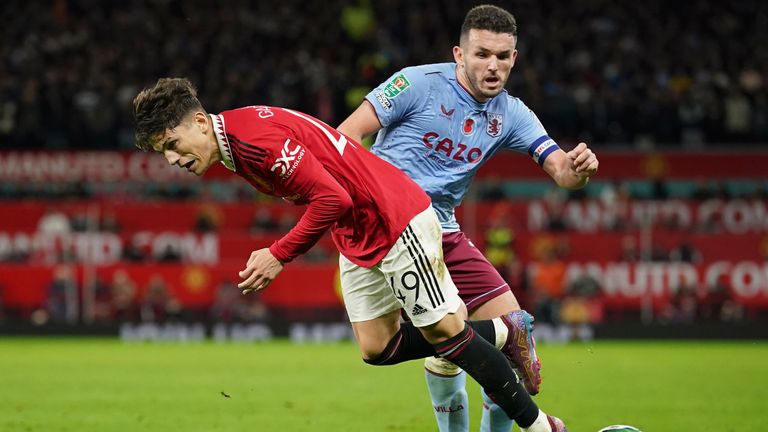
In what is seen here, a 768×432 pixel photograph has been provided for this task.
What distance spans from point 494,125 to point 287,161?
1652 millimetres

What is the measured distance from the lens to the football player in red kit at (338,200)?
16.9 ft

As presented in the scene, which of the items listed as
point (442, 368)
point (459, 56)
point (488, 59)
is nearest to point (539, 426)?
point (442, 368)

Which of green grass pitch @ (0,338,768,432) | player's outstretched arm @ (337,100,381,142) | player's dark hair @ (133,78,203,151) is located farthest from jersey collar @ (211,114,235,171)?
green grass pitch @ (0,338,768,432)

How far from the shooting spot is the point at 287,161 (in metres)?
5.10

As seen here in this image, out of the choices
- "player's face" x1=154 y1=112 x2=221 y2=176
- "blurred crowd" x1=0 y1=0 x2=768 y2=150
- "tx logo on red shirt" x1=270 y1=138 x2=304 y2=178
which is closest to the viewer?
"tx logo on red shirt" x1=270 y1=138 x2=304 y2=178

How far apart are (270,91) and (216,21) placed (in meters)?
3.24

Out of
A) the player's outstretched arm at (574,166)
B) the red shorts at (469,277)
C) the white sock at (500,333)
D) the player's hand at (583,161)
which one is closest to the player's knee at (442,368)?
the red shorts at (469,277)

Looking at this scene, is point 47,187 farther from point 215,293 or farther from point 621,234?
point 621,234

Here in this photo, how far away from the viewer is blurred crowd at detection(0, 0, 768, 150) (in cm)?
2075

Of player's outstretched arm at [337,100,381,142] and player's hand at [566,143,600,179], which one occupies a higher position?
player's outstretched arm at [337,100,381,142]

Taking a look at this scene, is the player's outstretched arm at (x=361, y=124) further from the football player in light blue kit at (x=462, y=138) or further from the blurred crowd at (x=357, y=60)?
the blurred crowd at (x=357, y=60)

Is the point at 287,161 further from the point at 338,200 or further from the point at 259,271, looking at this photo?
the point at 259,271

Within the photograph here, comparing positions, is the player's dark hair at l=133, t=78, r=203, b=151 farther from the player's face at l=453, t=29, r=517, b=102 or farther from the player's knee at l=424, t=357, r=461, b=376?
the player's knee at l=424, t=357, r=461, b=376

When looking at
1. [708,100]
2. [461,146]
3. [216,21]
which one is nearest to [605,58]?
[708,100]
